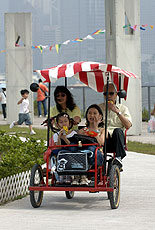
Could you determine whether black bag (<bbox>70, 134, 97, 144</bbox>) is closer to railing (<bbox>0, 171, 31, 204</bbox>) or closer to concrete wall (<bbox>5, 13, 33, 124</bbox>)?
railing (<bbox>0, 171, 31, 204</bbox>)

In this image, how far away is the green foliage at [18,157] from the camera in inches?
373

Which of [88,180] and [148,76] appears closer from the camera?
[88,180]

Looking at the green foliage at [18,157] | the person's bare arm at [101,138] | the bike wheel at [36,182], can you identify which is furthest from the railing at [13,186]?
the person's bare arm at [101,138]

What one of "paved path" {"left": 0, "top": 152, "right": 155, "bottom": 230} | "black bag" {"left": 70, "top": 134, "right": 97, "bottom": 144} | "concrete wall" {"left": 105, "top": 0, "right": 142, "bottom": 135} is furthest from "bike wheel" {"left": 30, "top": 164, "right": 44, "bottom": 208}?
"concrete wall" {"left": 105, "top": 0, "right": 142, "bottom": 135}

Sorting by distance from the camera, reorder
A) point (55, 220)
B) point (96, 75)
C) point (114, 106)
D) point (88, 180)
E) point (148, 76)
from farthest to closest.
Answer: point (148, 76)
point (96, 75)
point (114, 106)
point (88, 180)
point (55, 220)

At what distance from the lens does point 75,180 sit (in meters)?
8.22

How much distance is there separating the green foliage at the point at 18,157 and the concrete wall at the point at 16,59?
12.9 m

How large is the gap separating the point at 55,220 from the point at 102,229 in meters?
0.71

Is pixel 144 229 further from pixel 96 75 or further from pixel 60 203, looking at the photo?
pixel 96 75

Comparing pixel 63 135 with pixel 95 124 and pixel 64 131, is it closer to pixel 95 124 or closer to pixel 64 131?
pixel 64 131

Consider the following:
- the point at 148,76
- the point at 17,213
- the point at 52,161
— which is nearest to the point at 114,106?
the point at 52,161

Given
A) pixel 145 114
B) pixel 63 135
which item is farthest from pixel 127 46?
pixel 63 135

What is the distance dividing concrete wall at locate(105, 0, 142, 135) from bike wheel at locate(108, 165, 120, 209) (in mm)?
11215

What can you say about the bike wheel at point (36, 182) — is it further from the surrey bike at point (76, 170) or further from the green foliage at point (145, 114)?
the green foliage at point (145, 114)
